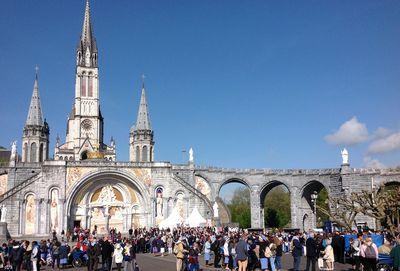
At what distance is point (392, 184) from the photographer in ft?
159

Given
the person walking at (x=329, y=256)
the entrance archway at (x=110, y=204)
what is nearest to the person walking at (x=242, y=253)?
the person walking at (x=329, y=256)

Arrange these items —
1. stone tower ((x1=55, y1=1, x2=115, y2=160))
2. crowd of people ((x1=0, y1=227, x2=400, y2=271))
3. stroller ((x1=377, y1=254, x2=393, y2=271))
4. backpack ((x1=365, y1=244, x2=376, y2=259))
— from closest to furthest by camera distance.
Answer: backpack ((x1=365, y1=244, x2=376, y2=259)) → stroller ((x1=377, y1=254, x2=393, y2=271)) → crowd of people ((x1=0, y1=227, x2=400, y2=271)) → stone tower ((x1=55, y1=1, x2=115, y2=160))

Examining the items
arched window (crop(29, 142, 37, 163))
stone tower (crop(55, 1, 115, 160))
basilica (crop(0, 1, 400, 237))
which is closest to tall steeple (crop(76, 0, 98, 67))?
stone tower (crop(55, 1, 115, 160))

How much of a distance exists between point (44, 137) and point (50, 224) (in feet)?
Result: 64.0

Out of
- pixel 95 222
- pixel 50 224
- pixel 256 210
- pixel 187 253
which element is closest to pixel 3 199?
pixel 50 224

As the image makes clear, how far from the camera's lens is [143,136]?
62.7 m

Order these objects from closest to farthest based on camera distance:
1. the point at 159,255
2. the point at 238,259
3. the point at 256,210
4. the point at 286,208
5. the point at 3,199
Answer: the point at 238,259 → the point at 159,255 → the point at 3,199 → the point at 256,210 → the point at 286,208

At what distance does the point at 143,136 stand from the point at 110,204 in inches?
619

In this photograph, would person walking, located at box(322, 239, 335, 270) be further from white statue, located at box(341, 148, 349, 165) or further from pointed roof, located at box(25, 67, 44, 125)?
pointed roof, located at box(25, 67, 44, 125)

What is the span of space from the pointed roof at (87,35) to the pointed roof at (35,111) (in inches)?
702

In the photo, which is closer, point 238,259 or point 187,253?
point 238,259

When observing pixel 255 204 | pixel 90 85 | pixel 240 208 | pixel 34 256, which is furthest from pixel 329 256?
pixel 90 85

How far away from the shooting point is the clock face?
7569 cm

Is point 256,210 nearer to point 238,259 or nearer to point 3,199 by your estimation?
point 3,199
